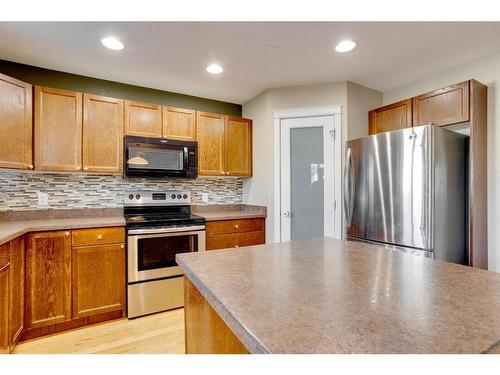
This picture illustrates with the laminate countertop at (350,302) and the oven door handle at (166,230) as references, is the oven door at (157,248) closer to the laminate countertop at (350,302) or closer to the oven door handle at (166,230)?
the oven door handle at (166,230)

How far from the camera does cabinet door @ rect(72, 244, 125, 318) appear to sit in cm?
224

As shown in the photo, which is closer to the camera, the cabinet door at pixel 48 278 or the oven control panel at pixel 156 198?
the cabinet door at pixel 48 278

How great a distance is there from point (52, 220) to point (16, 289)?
0.69 meters

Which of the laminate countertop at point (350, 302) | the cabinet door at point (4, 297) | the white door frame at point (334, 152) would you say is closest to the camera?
the laminate countertop at point (350, 302)

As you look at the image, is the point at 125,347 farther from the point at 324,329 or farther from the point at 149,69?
the point at 149,69

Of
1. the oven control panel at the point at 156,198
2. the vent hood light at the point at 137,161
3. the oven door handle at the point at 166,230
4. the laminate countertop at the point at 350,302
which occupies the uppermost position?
the vent hood light at the point at 137,161

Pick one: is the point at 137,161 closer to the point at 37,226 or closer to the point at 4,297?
the point at 37,226

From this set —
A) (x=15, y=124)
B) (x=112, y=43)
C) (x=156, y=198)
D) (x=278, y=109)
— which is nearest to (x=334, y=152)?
(x=278, y=109)

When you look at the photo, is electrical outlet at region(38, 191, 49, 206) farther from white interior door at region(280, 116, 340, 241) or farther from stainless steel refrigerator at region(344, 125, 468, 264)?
stainless steel refrigerator at region(344, 125, 468, 264)

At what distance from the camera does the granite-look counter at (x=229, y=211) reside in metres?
2.96

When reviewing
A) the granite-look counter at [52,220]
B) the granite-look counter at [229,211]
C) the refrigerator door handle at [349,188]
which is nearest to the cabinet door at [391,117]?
the refrigerator door handle at [349,188]

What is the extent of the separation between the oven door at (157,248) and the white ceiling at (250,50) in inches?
59.6

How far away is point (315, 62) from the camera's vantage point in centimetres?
243
